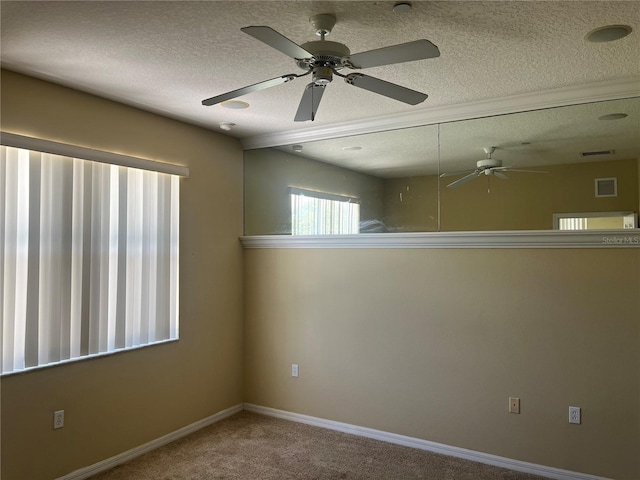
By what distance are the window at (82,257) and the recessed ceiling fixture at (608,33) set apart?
2.95 m

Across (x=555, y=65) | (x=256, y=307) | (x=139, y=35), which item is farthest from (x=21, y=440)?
(x=555, y=65)

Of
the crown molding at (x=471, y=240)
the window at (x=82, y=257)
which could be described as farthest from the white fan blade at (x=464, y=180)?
the window at (x=82, y=257)

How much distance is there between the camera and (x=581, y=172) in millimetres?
3121

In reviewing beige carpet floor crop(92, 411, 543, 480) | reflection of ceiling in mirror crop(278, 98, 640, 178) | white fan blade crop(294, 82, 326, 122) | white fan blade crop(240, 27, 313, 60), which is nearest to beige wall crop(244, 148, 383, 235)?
reflection of ceiling in mirror crop(278, 98, 640, 178)

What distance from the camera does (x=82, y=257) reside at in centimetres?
318

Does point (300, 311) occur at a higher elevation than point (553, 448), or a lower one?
higher

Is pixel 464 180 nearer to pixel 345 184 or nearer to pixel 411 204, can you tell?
pixel 411 204

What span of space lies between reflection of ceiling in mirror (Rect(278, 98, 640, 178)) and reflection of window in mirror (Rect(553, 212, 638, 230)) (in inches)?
14.0

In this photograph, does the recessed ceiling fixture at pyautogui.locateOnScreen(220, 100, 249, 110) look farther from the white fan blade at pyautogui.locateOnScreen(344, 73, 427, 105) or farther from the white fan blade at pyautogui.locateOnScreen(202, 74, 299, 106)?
the white fan blade at pyautogui.locateOnScreen(344, 73, 427, 105)

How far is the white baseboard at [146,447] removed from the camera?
318 cm

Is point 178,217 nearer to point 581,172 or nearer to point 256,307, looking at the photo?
point 256,307

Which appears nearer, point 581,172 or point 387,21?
point 387,21

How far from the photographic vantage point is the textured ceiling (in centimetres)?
204

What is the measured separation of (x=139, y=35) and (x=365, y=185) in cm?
211
